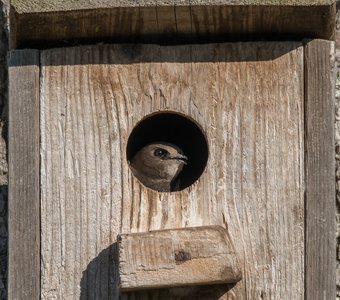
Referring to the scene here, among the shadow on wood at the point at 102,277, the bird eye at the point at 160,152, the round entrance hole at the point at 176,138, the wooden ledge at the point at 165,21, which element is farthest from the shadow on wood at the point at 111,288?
the bird eye at the point at 160,152

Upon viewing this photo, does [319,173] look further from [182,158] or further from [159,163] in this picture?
[159,163]

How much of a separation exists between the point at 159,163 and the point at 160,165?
0.03 feet

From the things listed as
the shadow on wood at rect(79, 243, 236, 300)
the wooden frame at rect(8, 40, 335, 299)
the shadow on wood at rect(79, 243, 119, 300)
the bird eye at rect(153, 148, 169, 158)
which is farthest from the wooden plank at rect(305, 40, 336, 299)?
the bird eye at rect(153, 148, 169, 158)

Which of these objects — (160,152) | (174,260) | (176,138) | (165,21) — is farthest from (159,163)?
(174,260)

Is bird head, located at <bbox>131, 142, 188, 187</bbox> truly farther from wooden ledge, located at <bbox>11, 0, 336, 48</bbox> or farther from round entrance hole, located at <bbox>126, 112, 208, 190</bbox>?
wooden ledge, located at <bbox>11, 0, 336, 48</bbox>

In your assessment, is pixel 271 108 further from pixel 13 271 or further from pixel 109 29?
pixel 13 271

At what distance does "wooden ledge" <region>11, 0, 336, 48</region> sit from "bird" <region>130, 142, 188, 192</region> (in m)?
1.03

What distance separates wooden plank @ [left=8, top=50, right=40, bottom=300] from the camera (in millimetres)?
3998

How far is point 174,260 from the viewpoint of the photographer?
12.5ft

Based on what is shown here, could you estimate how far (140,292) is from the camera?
3.95 metres

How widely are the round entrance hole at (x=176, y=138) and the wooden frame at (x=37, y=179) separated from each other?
0.72 meters

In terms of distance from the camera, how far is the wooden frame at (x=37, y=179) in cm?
400

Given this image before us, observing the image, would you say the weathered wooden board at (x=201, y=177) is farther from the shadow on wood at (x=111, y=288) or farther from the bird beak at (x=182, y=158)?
the bird beak at (x=182, y=158)

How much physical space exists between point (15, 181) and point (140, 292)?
0.56 metres
